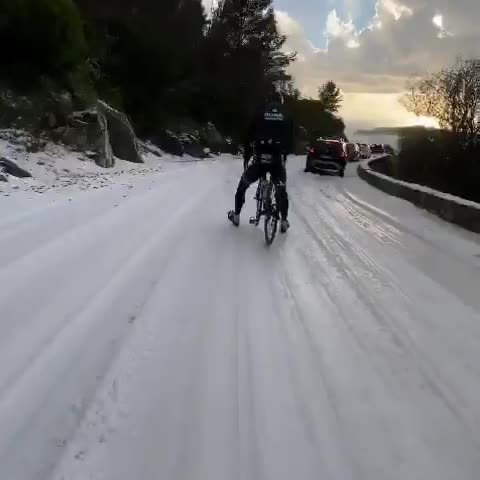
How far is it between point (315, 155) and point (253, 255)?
18.7 metres

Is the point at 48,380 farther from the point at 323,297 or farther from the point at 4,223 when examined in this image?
the point at 4,223

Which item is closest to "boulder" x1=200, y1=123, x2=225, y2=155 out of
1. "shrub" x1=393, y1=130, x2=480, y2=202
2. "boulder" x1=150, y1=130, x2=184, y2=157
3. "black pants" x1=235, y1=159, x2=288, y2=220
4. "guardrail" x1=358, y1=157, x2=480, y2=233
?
"boulder" x1=150, y1=130, x2=184, y2=157

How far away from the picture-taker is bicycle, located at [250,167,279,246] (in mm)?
7730

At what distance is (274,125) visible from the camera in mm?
7980

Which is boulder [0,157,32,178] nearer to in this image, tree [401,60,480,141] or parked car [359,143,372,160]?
tree [401,60,480,141]

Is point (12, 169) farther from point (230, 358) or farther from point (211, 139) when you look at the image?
point (211, 139)

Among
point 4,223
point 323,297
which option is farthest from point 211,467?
point 4,223

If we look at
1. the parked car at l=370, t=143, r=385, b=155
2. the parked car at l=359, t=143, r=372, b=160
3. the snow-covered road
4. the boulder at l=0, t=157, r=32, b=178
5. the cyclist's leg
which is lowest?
the parked car at l=370, t=143, r=385, b=155

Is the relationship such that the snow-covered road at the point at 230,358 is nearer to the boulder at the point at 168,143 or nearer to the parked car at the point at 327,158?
the parked car at the point at 327,158

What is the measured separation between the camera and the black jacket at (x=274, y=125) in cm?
794

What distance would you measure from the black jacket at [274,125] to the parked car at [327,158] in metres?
16.7

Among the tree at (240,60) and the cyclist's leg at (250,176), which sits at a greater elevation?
the tree at (240,60)

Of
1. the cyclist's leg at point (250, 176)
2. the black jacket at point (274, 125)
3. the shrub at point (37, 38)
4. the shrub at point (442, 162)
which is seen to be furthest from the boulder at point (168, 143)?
the black jacket at point (274, 125)

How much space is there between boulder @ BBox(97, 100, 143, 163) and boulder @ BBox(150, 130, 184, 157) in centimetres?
749
